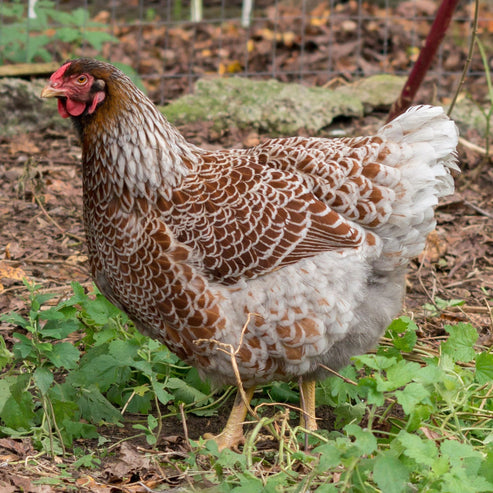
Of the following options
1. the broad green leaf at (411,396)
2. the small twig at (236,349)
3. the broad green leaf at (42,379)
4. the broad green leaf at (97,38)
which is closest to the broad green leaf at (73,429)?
the broad green leaf at (42,379)

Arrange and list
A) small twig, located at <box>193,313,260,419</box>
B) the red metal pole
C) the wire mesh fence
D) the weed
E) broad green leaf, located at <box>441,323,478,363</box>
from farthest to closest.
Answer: the wire mesh fence
the red metal pole
broad green leaf, located at <box>441,323,478,363</box>
small twig, located at <box>193,313,260,419</box>
the weed

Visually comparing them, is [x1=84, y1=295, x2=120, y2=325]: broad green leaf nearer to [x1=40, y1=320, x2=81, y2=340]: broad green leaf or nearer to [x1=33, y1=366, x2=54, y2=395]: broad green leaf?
[x1=40, y1=320, x2=81, y2=340]: broad green leaf

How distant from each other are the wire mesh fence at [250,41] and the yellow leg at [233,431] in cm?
456

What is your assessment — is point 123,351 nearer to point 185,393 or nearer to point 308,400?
point 185,393

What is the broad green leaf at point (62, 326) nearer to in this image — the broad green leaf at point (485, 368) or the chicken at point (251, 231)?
the chicken at point (251, 231)

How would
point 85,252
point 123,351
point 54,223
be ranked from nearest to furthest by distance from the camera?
point 123,351 < point 85,252 < point 54,223

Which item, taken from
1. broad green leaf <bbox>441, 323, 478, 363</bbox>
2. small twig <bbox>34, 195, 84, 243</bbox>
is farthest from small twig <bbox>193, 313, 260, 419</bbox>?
small twig <bbox>34, 195, 84, 243</bbox>

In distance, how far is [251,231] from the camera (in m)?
3.46

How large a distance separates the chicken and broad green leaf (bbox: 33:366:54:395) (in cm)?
50

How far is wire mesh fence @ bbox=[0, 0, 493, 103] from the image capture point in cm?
761

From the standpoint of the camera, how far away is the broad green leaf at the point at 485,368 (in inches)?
135

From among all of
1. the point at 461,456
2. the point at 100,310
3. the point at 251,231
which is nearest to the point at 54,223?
the point at 100,310

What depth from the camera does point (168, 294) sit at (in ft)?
11.2

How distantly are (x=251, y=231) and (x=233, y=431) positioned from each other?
105 cm
